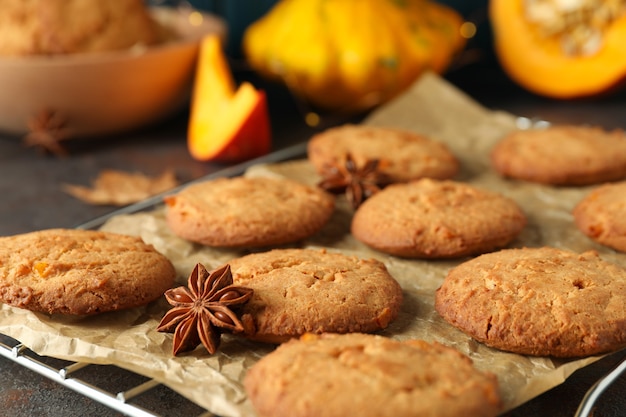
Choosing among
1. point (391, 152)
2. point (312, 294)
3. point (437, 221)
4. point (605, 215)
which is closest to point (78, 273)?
point (312, 294)

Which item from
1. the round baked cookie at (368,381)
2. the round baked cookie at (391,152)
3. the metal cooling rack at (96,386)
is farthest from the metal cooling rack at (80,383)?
the round baked cookie at (391,152)

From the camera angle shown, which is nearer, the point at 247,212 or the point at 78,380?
the point at 78,380

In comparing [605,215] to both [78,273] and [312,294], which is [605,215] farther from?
[78,273]

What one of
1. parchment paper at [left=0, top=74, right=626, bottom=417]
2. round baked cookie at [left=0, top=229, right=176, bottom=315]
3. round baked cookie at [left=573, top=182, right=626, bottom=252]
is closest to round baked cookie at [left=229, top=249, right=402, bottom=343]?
parchment paper at [left=0, top=74, right=626, bottom=417]

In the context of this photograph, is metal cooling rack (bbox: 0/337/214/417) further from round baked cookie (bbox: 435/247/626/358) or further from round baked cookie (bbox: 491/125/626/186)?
round baked cookie (bbox: 491/125/626/186)

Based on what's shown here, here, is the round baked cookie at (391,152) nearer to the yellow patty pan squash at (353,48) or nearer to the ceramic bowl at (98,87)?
the yellow patty pan squash at (353,48)

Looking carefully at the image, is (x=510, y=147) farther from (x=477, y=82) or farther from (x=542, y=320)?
(x=477, y=82)
